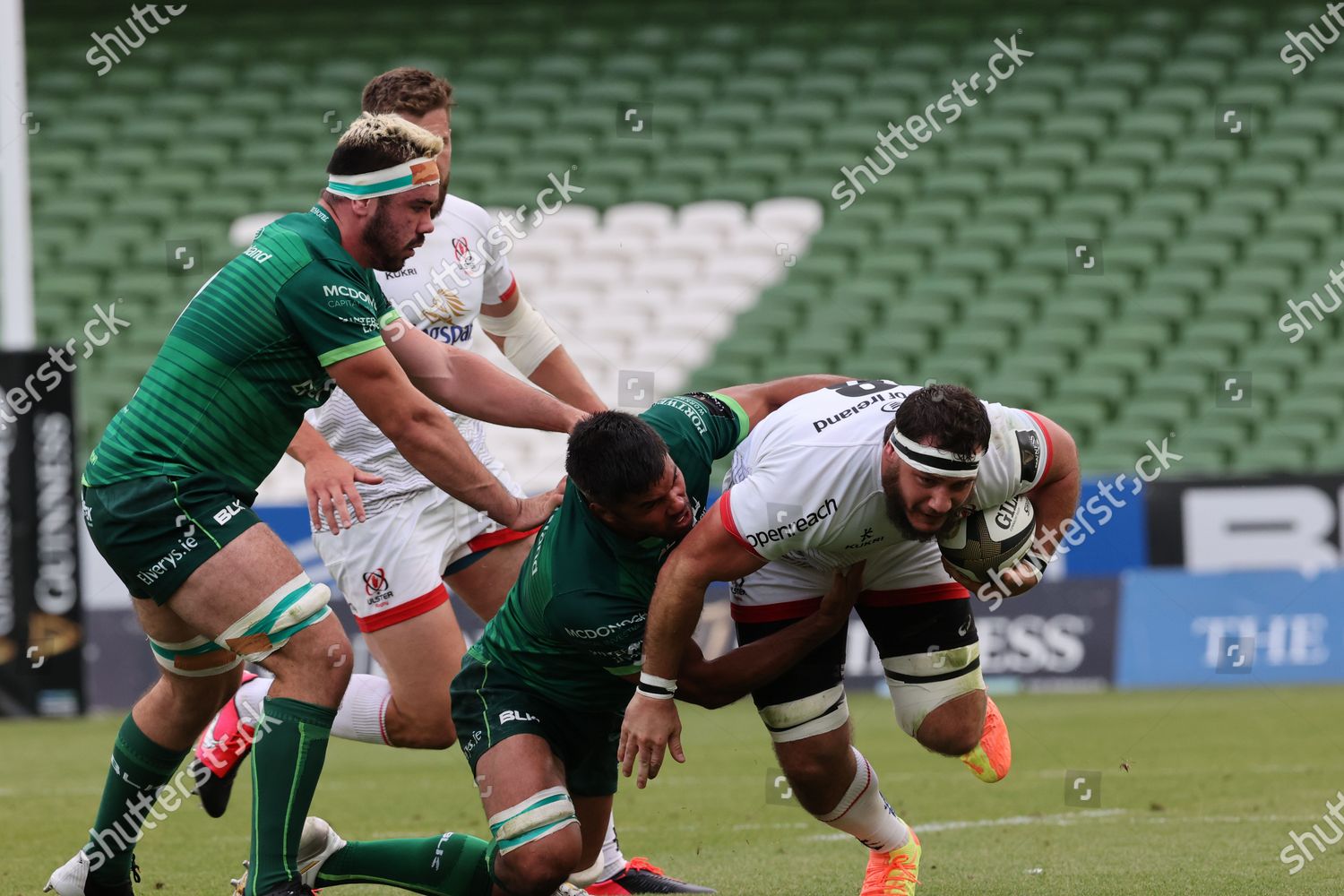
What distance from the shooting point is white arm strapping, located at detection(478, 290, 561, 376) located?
633cm

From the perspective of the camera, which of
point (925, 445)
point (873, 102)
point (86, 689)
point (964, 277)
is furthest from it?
point (873, 102)

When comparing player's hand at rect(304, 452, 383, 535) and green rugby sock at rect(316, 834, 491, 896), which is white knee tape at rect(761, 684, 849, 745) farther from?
player's hand at rect(304, 452, 383, 535)

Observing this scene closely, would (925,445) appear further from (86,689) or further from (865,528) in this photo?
(86,689)

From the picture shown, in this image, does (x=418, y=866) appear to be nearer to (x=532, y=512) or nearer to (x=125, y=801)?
(x=125, y=801)

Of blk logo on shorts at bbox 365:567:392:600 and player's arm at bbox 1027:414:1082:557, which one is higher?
player's arm at bbox 1027:414:1082:557

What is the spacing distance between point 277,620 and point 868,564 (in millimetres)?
1785

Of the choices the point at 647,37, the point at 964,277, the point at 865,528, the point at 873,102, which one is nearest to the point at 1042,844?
the point at 865,528

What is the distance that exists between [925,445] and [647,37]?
51.3 feet

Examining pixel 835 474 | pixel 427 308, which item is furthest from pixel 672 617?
pixel 427 308

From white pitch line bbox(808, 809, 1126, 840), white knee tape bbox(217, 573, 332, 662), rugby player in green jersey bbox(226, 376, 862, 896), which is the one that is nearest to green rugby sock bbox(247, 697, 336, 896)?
white knee tape bbox(217, 573, 332, 662)

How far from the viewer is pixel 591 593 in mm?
4719

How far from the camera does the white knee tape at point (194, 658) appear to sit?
15.8 ft

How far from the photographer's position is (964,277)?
16.8 metres

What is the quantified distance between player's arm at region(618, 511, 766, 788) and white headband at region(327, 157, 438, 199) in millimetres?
1233
